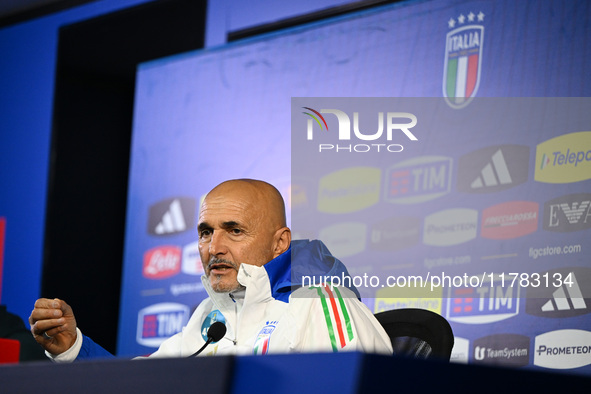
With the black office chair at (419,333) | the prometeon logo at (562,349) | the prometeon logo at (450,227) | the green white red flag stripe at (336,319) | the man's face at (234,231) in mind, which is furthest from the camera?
the prometeon logo at (450,227)

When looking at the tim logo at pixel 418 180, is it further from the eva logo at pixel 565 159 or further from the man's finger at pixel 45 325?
the man's finger at pixel 45 325

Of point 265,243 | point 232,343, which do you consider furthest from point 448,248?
point 232,343

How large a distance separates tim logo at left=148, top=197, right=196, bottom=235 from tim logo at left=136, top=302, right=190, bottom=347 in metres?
0.35

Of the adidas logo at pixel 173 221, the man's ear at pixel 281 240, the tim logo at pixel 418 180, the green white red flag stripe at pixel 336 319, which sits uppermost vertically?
the tim logo at pixel 418 180

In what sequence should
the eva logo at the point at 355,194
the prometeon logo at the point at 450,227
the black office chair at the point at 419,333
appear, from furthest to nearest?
the eva logo at the point at 355,194
the prometeon logo at the point at 450,227
the black office chair at the point at 419,333

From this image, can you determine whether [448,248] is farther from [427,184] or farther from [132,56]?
[132,56]

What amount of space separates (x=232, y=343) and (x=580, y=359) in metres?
1.26

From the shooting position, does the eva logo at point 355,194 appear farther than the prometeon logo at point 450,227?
Yes

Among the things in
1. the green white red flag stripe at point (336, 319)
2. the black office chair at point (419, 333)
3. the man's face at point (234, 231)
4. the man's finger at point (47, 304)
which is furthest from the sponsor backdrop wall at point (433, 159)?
the man's finger at point (47, 304)

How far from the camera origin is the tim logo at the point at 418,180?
317 centimetres

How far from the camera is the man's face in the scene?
234cm

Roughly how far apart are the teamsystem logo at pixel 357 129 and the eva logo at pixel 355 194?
38.7 inches

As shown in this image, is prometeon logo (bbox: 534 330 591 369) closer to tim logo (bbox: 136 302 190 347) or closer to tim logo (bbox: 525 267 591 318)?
tim logo (bbox: 525 267 591 318)

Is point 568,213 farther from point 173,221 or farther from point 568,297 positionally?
point 173,221
